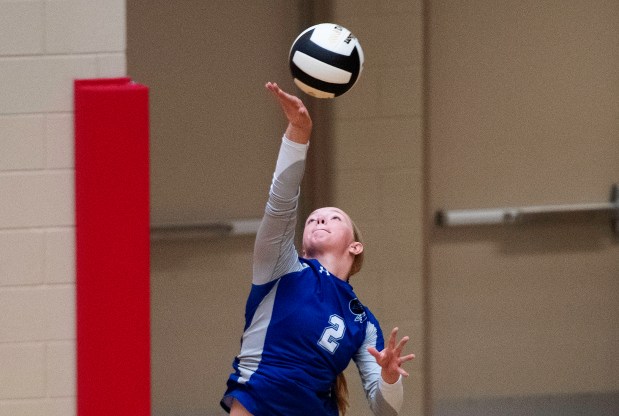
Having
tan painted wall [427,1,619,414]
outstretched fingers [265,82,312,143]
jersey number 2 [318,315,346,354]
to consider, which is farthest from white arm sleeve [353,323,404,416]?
tan painted wall [427,1,619,414]

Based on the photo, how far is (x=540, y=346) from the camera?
17.7ft

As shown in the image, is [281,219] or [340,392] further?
[340,392]

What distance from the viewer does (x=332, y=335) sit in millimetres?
3324

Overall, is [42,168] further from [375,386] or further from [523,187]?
[523,187]

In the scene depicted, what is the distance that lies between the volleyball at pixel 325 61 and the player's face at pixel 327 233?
45 cm

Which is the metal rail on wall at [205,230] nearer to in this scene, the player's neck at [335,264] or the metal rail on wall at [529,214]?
the metal rail on wall at [529,214]

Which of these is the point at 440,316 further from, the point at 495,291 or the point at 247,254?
the point at 247,254

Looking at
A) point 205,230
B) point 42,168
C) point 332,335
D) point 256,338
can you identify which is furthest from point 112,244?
point 205,230

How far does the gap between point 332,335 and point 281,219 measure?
37cm

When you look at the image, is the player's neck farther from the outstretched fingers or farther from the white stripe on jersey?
the outstretched fingers

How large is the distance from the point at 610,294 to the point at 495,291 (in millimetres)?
534

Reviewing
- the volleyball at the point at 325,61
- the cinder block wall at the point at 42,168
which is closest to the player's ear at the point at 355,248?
the volleyball at the point at 325,61

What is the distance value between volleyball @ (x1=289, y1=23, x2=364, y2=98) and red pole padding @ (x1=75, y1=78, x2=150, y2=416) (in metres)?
0.51

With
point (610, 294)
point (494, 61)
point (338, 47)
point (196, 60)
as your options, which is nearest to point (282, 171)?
point (338, 47)
